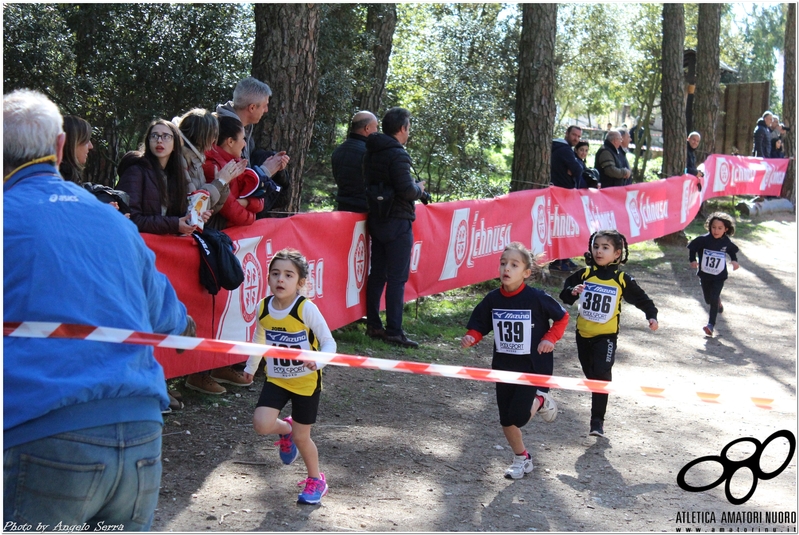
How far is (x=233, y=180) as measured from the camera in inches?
253

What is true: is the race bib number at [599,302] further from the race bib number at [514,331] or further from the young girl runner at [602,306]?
the race bib number at [514,331]

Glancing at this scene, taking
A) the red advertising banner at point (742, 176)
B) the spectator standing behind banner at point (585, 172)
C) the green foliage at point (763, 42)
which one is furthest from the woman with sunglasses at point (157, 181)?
the green foliage at point (763, 42)

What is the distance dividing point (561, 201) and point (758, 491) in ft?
23.0

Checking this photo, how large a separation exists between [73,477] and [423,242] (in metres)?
7.08

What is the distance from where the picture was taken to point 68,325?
2.54 meters

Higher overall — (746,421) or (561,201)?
(561,201)

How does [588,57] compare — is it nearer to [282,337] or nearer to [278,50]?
[278,50]

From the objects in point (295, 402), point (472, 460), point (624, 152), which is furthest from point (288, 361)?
point (624, 152)

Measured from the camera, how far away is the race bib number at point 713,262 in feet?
33.4

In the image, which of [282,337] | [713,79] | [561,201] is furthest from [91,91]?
[713,79]

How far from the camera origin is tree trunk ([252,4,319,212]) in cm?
754

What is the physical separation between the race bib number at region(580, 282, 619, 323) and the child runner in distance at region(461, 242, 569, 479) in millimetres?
1014

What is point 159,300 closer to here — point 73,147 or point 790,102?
point 73,147

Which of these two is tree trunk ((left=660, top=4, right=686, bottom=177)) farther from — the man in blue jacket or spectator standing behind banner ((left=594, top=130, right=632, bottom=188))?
the man in blue jacket
